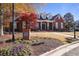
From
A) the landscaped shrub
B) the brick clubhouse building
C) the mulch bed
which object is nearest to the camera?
the landscaped shrub

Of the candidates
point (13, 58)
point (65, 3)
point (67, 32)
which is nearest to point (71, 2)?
point (65, 3)

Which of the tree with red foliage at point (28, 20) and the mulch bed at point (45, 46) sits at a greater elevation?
the tree with red foliage at point (28, 20)

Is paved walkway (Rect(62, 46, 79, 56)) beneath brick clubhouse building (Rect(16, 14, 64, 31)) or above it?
beneath

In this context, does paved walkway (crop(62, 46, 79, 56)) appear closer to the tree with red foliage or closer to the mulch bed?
the mulch bed

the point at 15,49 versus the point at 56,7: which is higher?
the point at 56,7

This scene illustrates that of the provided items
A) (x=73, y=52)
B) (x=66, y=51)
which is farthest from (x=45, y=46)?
(x=73, y=52)

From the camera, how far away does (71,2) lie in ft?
27.8

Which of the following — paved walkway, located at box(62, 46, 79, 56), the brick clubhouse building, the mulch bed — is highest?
Result: the brick clubhouse building

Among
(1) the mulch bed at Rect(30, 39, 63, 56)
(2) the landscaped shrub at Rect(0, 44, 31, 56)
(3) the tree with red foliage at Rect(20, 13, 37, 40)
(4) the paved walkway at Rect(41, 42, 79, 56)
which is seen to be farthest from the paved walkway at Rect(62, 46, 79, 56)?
(3) the tree with red foliage at Rect(20, 13, 37, 40)

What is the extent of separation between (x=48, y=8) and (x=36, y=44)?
104 cm

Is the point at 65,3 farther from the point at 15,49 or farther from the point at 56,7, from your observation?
the point at 15,49

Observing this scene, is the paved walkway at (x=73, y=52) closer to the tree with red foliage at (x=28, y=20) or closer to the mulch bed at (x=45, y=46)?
the mulch bed at (x=45, y=46)

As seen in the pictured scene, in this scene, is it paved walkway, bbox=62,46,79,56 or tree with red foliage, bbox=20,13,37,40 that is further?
tree with red foliage, bbox=20,13,37,40

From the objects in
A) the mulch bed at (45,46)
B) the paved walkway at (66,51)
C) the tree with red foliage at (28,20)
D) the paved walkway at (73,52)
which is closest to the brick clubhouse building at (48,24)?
the tree with red foliage at (28,20)
